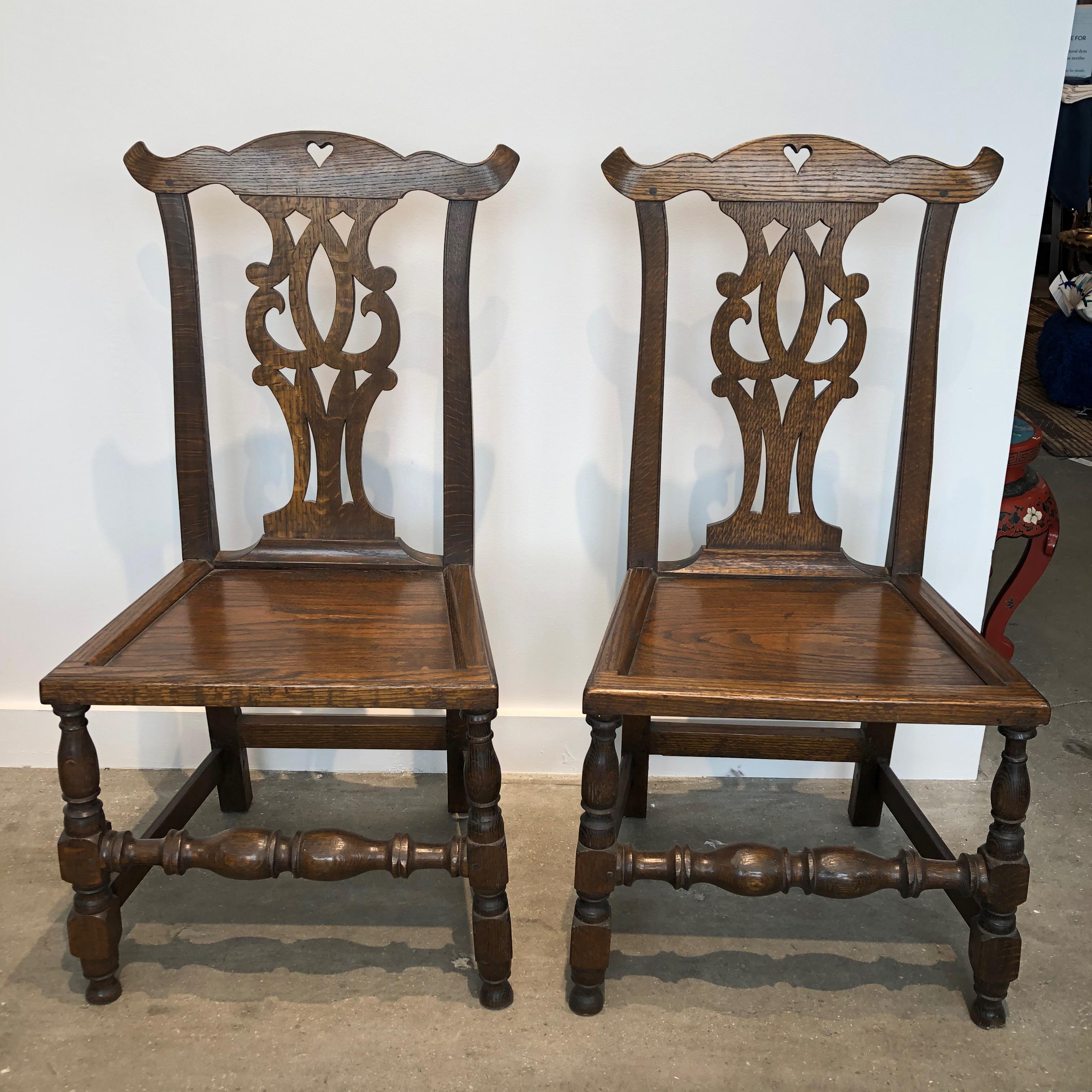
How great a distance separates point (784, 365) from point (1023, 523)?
3.18 ft

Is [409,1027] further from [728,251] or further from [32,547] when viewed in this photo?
[728,251]

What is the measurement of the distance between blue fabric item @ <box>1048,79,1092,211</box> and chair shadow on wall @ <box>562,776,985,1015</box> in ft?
17.0

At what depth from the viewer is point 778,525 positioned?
5.14 feet

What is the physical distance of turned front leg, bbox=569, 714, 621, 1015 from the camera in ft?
4.21

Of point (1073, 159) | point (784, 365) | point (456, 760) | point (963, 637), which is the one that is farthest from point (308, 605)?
point (1073, 159)

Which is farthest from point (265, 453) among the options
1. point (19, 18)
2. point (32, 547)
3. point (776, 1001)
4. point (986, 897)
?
point (986, 897)

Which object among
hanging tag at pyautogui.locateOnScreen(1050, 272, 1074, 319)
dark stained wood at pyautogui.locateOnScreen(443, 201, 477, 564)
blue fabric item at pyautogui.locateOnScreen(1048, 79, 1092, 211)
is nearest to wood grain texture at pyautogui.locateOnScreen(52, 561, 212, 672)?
dark stained wood at pyautogui.locateOnScreen(443, 201, 477, 564)

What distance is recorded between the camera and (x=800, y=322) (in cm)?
154

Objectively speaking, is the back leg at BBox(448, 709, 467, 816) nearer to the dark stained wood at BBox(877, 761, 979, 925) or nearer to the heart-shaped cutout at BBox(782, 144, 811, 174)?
the dark stained wood at BBox(877, 761, 979, 925)

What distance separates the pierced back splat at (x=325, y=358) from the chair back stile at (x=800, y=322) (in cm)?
37

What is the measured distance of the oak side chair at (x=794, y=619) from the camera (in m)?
1.25

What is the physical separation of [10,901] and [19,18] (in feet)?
4.45

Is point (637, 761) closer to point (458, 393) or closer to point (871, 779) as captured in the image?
point (871, 779)

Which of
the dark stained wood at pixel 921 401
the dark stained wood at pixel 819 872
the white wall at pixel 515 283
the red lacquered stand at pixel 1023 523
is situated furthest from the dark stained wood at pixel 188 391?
the red lacquered stand at pixel 1023 523
